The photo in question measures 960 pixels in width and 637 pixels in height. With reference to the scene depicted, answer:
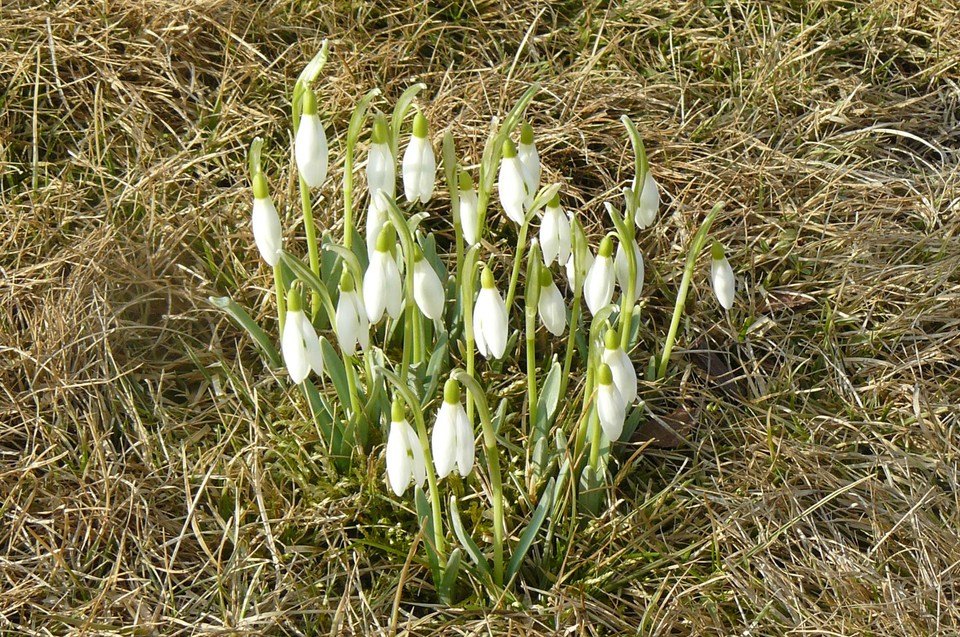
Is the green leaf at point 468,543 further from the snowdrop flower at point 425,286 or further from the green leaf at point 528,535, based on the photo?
the snowdrop flower at point 425,286

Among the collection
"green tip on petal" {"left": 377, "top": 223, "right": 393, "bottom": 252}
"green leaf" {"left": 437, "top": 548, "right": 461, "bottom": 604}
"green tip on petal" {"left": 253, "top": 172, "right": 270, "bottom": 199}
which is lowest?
"green leaf" {"left": 437, "top": 548, "right": 461, "bottom": 604}

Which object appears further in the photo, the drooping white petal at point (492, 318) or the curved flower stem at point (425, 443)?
the drooping white petal at point (492, 318)

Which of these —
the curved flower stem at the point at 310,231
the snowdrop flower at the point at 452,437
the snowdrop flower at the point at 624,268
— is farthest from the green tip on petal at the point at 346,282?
the snowdrop flower at the point at 624,268

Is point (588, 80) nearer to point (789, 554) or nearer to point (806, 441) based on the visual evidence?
point (806, 441)

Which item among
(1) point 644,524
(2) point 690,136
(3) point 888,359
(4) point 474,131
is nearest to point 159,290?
(4) point 474,131

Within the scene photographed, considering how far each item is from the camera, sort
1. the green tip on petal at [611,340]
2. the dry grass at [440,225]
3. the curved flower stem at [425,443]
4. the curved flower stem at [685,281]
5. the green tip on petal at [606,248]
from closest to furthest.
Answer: the curved flower stem at [425,443]
the green tip on petal at [611,340]
the green tip on petal at [606,248]
the curved flower stem at [685,281]
the dry grass at [440,225]

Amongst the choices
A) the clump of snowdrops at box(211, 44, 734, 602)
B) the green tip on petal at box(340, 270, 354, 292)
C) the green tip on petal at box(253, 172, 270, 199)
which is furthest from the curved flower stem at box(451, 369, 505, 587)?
the green tip on petal at box(253, 172, 270, 199)

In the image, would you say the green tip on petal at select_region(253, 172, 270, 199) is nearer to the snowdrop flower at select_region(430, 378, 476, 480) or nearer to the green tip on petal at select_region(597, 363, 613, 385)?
the snowdrop flower at select_region(430, 378, 476, 480)
